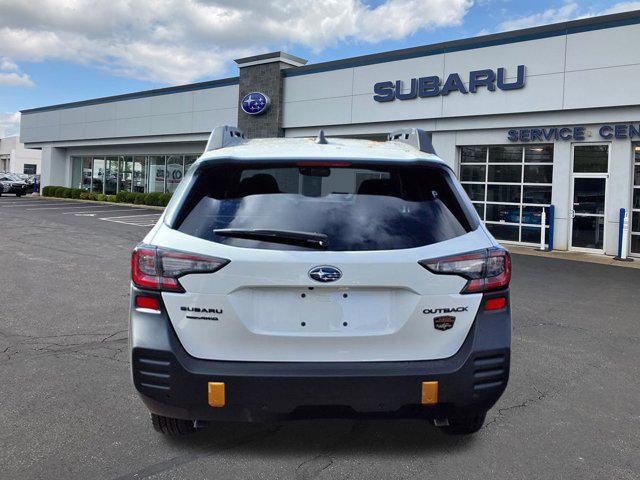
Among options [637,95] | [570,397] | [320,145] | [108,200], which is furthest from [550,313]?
[108,200]

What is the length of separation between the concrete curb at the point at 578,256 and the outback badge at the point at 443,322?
11628 millimetres

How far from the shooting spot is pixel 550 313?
23.7 feet

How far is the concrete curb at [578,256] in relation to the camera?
13055 mm

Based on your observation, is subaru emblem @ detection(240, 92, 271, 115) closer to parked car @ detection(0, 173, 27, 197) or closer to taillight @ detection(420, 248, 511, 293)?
taillight @ detection(420, 248, 511, 293)

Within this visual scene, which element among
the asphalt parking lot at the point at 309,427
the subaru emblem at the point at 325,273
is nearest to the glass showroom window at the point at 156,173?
the asphalt parking lot at the point at 309,427

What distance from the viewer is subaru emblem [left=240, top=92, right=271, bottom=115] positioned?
22.7 m

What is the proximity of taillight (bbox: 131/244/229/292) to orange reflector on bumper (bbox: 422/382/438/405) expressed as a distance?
113cm

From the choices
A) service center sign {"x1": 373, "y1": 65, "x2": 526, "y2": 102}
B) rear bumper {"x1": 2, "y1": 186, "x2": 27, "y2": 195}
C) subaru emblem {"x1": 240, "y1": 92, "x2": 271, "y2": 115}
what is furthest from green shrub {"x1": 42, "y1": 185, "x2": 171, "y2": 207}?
service center sign {"x1": 373, "y1": 65, "x2": 526, "y2": 102}

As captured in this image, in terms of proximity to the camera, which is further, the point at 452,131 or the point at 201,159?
the point at 452,131

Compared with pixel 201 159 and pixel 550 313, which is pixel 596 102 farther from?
pixel 201 159

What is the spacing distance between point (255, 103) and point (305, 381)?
840 inches

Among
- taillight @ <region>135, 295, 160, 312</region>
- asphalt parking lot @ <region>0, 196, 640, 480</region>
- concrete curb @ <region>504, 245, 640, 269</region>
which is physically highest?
taillight @ <region>135, 295, 160, 312</region>

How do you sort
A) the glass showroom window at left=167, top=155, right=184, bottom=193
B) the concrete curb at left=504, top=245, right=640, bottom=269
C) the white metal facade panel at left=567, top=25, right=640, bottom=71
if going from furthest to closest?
the glass showroom window at left=167, top=155, right=184, bottom=193, the white metal facade panel at left=567, top=25, right=640, bottom=71, the concrete curb at left=504, top=245, right=640, bottom=269

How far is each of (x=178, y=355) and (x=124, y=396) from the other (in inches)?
63.2
